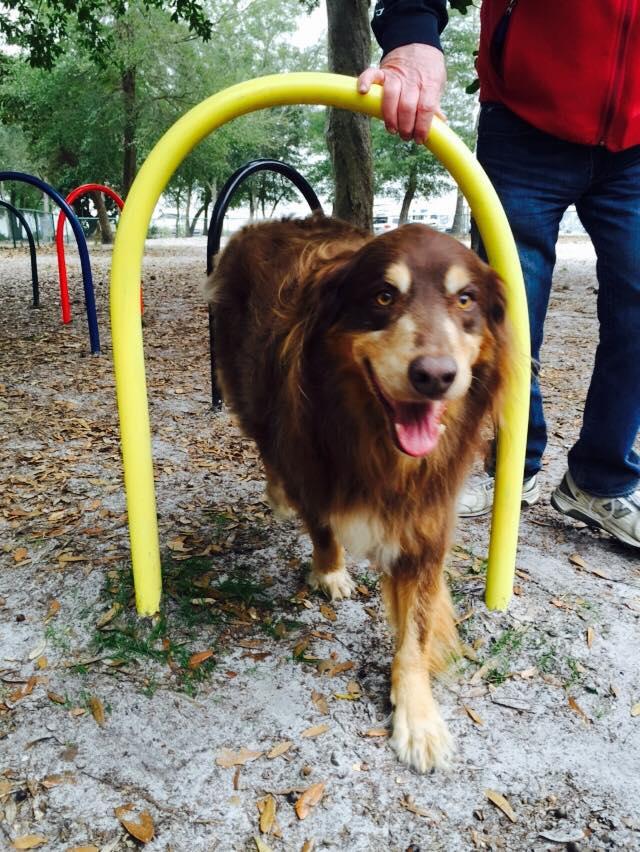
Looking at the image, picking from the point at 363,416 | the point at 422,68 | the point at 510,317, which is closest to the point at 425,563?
the point at 363,416

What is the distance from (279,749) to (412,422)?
987mm

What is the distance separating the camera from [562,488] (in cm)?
296

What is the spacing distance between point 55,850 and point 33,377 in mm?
4287

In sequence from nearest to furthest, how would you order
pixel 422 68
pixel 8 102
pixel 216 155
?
pixel 422 68 → pixel 8 102 → pixel 216 155

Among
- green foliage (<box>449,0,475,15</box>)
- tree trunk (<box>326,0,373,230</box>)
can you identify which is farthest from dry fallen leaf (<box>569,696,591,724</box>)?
tree trunk (<box>326,0,373,230</box>)

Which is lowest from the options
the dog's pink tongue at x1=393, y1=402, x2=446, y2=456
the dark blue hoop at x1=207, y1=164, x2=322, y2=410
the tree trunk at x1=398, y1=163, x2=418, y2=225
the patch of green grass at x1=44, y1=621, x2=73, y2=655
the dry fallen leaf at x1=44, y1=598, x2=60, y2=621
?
the patch of green grass at x1=44, y1=621, x2=73, y2=655

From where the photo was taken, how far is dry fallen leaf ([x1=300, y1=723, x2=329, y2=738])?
1.95 metres

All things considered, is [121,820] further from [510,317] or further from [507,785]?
[510,317]

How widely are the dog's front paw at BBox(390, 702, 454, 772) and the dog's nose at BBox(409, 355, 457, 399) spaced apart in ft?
3.21

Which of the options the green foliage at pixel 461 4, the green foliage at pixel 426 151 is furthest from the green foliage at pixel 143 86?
the green foliage at pixel 461 4

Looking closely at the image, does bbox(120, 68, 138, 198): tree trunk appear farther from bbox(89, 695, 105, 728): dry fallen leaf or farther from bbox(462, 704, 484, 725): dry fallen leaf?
bbox(462, 704, 484, 725): dry fallen leaf

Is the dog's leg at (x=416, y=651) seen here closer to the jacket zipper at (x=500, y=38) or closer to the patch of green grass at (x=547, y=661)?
the patch of green grass at (x=547, y=661)

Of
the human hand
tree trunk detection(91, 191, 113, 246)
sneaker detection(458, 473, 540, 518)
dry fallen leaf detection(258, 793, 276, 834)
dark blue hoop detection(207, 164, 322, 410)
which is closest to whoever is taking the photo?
dry fallen leaf detection(258, 793, 276, 834)

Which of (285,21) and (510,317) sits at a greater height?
(285,21)
